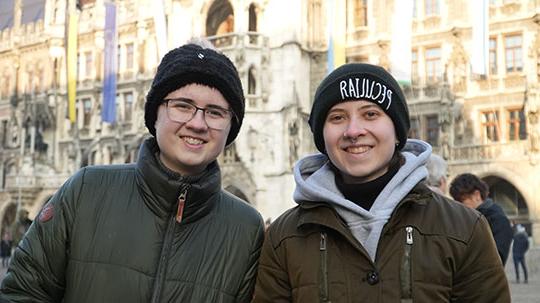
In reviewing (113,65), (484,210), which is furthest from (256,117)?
(484,210)

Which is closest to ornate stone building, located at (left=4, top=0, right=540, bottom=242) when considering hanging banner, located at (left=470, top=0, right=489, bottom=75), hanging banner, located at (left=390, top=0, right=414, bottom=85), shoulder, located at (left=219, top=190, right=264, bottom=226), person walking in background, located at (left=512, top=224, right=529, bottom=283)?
hanging banner, located at (left=390, top=0, right=414, bottom=85)

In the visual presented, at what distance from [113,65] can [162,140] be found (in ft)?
80.7

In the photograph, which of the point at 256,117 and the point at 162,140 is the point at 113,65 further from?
the point at 162,140

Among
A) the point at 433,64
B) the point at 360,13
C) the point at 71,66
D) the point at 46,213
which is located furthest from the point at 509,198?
the point at 46,213

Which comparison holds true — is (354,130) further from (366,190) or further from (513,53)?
(513,53)

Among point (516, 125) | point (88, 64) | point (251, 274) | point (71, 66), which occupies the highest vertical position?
point (88, 64)

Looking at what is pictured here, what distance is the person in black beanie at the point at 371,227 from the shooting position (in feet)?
7.57

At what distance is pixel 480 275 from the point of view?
231cm

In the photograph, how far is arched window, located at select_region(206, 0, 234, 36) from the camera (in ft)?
91.4

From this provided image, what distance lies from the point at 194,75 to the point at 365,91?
0.74m

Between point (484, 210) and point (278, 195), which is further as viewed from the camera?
point (278, 195)

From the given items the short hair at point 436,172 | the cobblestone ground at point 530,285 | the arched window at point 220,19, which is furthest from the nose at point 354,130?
the arched window at point 220,19

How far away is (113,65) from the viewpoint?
2619cm

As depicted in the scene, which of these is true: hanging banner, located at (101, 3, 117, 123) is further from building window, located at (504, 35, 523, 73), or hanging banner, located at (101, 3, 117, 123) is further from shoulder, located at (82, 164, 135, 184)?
shoulder, located at (82, 164, 135, 184)
